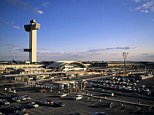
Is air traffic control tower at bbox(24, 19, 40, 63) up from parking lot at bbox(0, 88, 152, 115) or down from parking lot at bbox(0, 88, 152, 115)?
up

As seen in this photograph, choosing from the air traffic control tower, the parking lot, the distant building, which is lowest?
the parking lot

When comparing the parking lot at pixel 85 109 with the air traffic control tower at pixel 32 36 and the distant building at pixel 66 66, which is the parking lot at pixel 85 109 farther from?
the air traffic control tower at pixel 32 36

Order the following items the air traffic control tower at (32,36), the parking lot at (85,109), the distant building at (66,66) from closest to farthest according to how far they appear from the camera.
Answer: the parking lot at (85,109) → the distant building at (66,66) → the air traffic control tower at (32,36)

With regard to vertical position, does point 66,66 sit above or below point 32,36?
below

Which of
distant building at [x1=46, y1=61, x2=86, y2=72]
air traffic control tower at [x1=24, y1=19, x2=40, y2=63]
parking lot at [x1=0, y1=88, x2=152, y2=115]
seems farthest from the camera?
air traffic control tower at [x1=24, y1=19, x2=40, y2=63]

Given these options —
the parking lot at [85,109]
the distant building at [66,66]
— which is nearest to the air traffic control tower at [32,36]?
the distant building at [66,66]

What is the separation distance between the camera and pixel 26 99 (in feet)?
101

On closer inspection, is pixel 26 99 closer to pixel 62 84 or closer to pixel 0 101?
pixel 0 101

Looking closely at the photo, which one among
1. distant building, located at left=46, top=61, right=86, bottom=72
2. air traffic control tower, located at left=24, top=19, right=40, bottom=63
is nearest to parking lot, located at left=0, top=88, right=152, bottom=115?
distant building, located at left=46, top=61, right=86, bottom=72

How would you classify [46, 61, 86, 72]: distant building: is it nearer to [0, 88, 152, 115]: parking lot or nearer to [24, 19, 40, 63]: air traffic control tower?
[24, 19, 40, 63]: air traffic control tower

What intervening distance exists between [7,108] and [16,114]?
13.5 ft

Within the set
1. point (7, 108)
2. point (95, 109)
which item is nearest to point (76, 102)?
point (95, 109)

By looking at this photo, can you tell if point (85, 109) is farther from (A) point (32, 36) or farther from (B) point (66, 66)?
(A) point (32, 36)

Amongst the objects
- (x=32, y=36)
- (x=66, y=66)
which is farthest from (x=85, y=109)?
(x=32, y=36)
